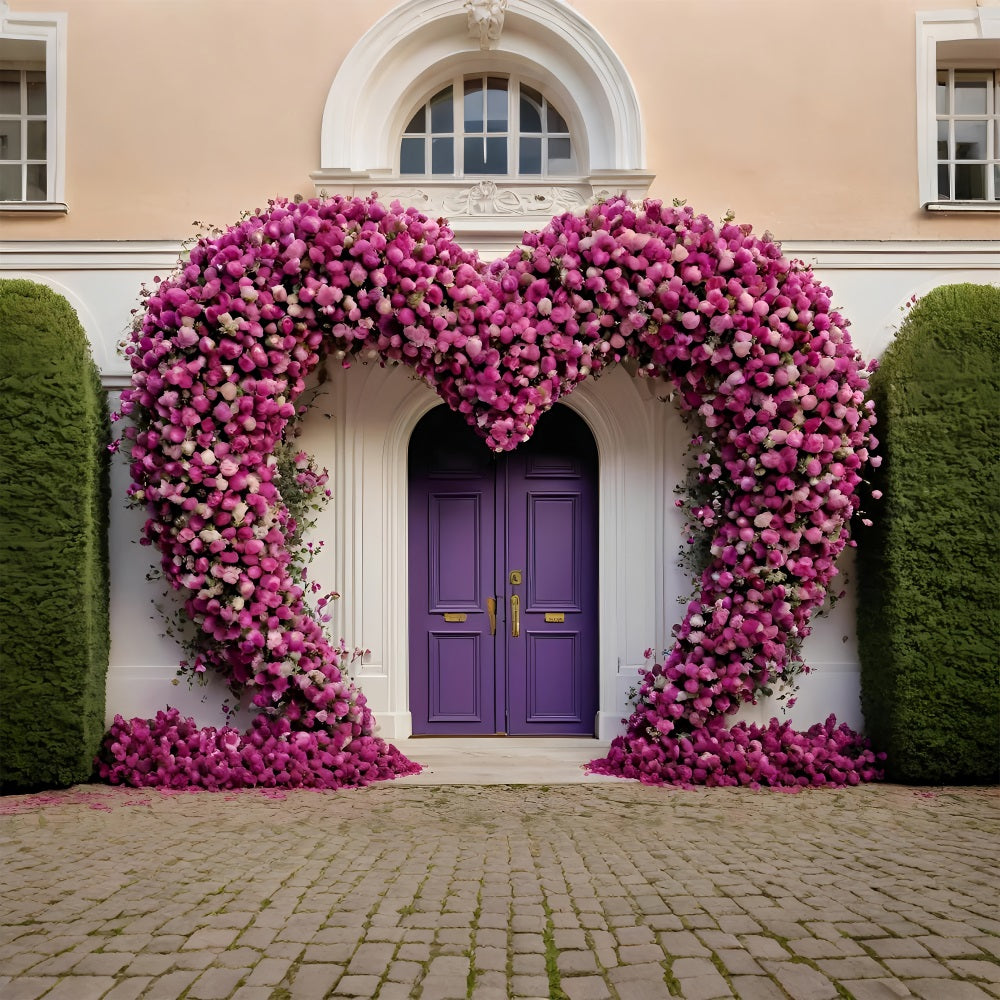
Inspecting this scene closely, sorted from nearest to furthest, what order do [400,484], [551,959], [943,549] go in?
[551,959]
[943,549]
[400,484]

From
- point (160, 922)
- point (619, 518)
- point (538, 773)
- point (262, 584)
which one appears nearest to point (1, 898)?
point (160, 922)

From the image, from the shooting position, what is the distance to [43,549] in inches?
236

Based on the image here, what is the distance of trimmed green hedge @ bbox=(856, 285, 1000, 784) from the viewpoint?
613cm

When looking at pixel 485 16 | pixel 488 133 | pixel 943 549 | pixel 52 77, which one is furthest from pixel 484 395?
pixel 52 77

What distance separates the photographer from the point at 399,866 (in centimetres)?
450

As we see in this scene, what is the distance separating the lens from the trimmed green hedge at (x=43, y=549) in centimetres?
595

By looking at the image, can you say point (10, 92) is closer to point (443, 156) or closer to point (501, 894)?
point (443, 156)

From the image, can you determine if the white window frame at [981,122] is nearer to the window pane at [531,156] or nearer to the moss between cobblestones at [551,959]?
the window pane at [531,156]

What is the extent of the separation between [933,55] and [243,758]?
731cm

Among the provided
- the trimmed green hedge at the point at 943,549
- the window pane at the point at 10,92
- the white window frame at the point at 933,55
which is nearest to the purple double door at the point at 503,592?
the trimmed green hedge at the point at 943,549

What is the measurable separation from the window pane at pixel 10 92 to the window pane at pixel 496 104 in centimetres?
380

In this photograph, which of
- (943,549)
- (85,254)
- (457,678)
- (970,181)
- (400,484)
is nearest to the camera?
(943,549)

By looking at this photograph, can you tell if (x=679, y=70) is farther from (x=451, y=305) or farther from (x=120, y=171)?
(x=120, y=171)

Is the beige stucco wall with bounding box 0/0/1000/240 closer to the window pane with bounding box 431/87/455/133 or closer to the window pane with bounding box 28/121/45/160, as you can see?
the window pane with bounding box 28/121/45/160
